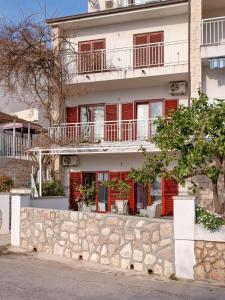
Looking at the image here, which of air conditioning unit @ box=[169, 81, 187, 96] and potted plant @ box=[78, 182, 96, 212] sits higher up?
air conditioning unit @ box=[169, 81, 187, 96]

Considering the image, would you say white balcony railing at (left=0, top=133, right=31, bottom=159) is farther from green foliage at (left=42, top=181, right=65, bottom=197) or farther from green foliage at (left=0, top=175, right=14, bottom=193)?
green foliage at (left=0, top=175, right=14, bottom=193)

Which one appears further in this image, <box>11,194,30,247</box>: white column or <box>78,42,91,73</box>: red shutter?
<box>78,42,91,73</box>: red shutter

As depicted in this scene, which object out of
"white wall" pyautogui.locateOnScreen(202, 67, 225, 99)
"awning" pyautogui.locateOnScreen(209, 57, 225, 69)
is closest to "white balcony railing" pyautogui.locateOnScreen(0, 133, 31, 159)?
"white wall" pyautogui.locateOnScreen(202, 67, 225, 99)

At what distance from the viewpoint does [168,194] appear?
19062 millimetres

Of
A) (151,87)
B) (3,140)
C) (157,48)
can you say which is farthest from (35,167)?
(157,48)

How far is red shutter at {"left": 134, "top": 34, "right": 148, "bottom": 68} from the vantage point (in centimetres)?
1919

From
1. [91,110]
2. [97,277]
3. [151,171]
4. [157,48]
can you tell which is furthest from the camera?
[91,110]

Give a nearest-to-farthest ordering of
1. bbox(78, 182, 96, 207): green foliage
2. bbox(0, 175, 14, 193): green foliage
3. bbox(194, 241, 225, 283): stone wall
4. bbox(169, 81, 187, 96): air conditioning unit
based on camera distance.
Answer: bbox(194, 241, 225, 283): stone wall, bbox(0, 175, 14, 193): green foliage, bbox(169, 81, 187, 96): air conditioning unit, bbox(78, 182, 96, 207): green foliage

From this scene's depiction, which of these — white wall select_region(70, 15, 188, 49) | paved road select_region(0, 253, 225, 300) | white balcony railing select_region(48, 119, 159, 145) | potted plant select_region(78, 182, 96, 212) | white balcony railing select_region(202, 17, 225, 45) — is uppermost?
white wall select_region(70, 15, 188, 49)

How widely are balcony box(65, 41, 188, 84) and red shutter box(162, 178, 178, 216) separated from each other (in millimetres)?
4824

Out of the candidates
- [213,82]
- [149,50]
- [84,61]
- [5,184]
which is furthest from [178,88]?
[5,184]

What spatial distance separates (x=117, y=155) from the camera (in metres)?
19.8

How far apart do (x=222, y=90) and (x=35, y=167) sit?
9.18 m

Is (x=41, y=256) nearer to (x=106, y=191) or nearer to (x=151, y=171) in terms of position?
(x=151, y=171)
